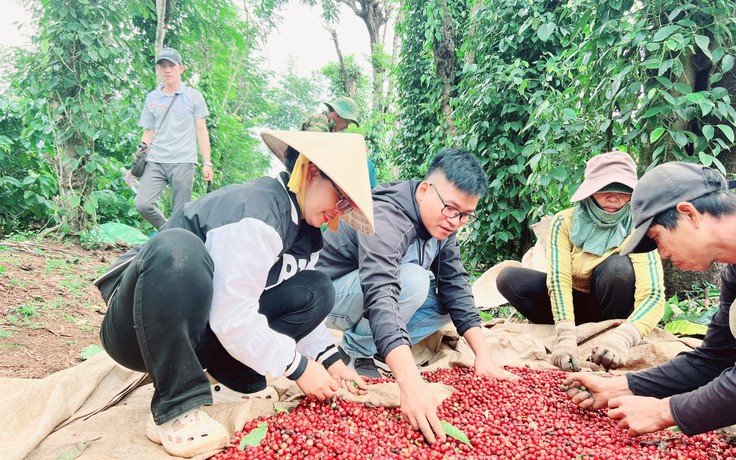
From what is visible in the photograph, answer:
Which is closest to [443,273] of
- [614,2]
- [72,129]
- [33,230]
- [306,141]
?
[306,141]

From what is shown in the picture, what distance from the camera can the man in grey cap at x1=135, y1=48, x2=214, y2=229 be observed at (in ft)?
17.4

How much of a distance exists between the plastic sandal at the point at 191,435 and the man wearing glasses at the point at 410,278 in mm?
664

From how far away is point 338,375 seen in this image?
7.11ft

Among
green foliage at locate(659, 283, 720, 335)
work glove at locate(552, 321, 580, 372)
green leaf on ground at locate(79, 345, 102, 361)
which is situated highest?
green leaf on ground at locate(79, 345, 102, 361)

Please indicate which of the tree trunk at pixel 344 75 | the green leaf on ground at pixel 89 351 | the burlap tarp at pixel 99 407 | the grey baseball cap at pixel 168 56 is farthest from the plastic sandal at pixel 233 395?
the tree trunk at pixel 344 75

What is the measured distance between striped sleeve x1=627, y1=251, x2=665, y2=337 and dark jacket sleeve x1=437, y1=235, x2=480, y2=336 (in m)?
0.87

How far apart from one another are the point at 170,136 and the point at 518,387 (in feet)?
14.9

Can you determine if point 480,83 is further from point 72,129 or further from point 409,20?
point 72,129

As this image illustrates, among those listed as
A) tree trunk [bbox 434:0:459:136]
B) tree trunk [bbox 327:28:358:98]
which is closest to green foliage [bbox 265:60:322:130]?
tree trunk [bbox 327:28:358:98]

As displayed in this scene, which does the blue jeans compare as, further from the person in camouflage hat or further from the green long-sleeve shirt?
the person in camouflage hat

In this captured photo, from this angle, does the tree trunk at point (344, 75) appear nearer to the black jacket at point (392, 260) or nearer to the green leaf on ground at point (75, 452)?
the black jacket at point (392, 260)

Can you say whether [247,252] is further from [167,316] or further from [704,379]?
[704,379]

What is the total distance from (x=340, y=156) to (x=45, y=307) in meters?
3.05

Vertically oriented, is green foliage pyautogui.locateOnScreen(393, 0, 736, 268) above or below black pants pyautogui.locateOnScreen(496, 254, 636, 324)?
above
